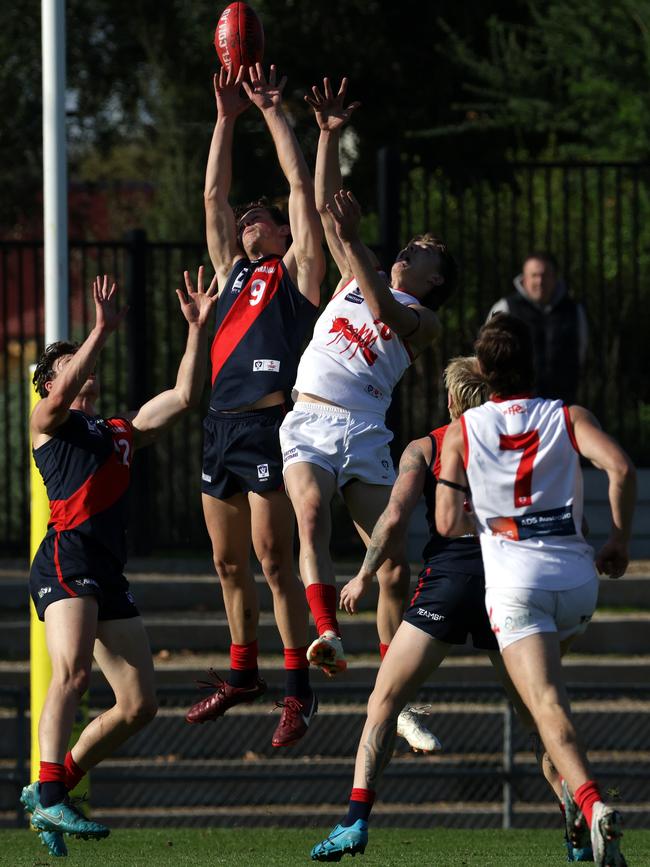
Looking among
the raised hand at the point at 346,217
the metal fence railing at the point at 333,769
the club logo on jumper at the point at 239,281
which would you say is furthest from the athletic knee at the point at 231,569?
the metal fence railing at the point at 333,769

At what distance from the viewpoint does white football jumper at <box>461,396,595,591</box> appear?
6137mm

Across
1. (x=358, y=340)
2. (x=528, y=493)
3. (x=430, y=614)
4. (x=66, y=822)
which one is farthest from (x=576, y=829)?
(x=358, y=340)

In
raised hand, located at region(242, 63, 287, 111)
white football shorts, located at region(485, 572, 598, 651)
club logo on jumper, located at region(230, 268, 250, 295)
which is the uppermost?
raised hand, located at region(242, 63, 287, 111)

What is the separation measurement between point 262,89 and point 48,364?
1720mm

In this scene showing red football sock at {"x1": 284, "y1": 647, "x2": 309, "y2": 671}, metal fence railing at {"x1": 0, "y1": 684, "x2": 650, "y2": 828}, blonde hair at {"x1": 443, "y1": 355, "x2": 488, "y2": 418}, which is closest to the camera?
blonde hair at {"x1": 443, "y1": 355, "x2": 488, "y2": 418}

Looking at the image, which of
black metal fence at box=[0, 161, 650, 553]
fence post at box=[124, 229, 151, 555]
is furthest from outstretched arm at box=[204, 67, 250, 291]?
fence post at box=[124, 229, 151, 555]

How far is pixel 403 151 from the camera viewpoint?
65.5ft

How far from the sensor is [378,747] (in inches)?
271

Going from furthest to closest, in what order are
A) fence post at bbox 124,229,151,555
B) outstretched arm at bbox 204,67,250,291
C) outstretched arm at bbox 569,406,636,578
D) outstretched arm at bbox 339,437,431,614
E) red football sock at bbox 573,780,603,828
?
fence post at bbox 124,229,151,555 → outstretched arm at bbox 204,67,250,291 → outstretched arm at bbox 339,437,431,614 → outstretched arm at bbox 569,406,636,578 → red football sock at bbox 573,780,603,828

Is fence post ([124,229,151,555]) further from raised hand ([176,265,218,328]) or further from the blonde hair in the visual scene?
the blonde hair

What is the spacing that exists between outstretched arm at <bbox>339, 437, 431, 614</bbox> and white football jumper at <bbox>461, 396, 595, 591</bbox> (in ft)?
1.39

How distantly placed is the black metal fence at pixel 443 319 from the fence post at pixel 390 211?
0.04 feet

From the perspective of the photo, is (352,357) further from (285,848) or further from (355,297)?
(285,848)

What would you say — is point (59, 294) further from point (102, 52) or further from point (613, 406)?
point (102, 52)
